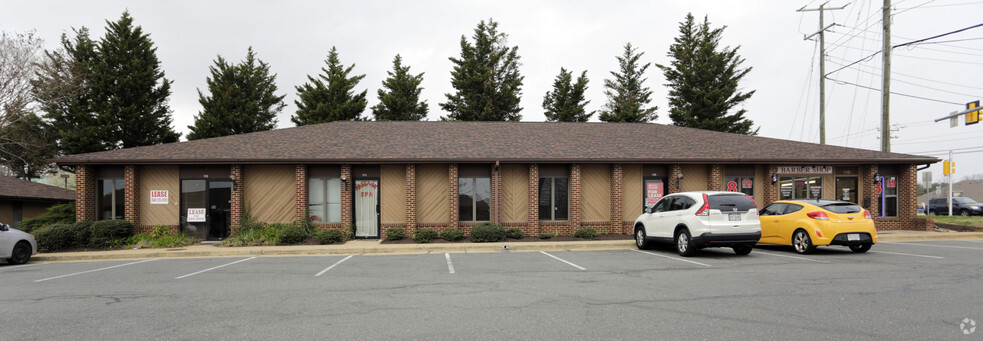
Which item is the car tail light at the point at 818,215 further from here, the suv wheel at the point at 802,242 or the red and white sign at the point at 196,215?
the red and white sign at the point at 196,215

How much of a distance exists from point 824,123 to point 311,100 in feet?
113

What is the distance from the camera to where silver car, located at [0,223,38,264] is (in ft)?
36.4

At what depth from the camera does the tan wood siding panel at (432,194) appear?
1589cm

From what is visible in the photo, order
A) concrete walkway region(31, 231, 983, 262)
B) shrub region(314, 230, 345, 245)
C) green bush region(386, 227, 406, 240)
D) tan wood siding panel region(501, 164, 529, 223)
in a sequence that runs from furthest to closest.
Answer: tan wood siding panel region(501, 164, 529, 223) → green bush region(386, 227, 406, 240) → shrub region(314, 230, 345, 245) → concrete walkway region(31, 231, 983, 262)

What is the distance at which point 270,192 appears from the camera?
51.4ft

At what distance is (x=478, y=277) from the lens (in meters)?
8.34

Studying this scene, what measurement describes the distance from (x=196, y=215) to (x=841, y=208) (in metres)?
19.6

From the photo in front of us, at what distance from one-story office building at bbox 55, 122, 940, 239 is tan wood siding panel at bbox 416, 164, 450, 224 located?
36mm

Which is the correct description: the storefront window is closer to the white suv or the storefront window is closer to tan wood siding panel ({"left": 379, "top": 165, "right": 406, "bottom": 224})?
the white suv

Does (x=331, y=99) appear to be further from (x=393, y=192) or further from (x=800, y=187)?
(x=800, y=187)

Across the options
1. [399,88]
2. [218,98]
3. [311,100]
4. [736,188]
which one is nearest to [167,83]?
[218,98]

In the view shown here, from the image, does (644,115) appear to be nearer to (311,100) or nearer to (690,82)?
(690,82)

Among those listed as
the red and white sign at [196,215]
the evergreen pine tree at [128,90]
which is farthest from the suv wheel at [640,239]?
the evergreen pine tree at [128,90]


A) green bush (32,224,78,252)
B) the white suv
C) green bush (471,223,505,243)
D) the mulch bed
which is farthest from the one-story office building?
the white suv
